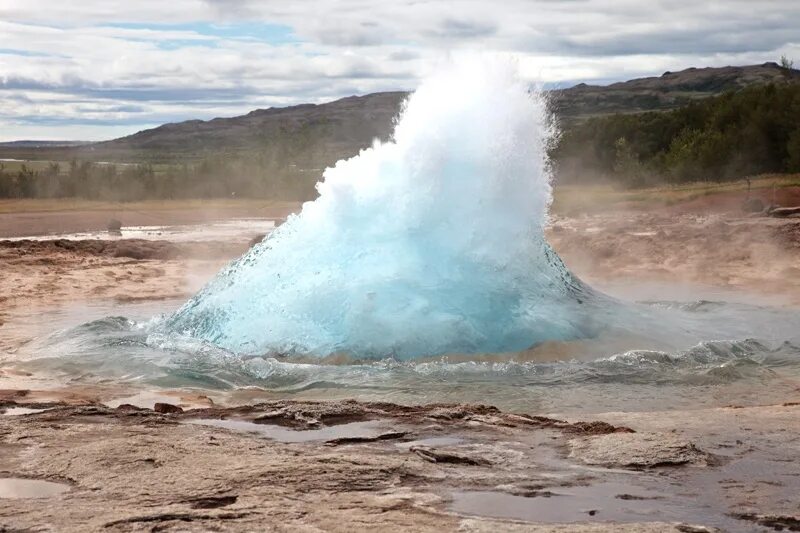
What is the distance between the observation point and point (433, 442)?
4.60 m

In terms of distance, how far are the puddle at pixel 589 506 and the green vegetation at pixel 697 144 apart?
26288 millimetres

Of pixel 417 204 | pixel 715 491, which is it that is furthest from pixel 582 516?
pixel 417 204

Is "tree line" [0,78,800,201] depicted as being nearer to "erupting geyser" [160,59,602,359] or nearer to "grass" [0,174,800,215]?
"grass" [0,174,800,215]

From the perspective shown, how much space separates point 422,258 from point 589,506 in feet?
15.0

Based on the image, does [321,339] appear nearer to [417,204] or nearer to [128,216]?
[417,204]

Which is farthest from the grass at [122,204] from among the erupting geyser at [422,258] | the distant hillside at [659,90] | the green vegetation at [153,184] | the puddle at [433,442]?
the distant hillside at [659,90]

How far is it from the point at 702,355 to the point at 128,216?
19408 mm

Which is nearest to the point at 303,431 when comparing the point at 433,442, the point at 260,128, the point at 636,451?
A: the point at 433,442

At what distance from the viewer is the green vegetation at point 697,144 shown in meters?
29.7

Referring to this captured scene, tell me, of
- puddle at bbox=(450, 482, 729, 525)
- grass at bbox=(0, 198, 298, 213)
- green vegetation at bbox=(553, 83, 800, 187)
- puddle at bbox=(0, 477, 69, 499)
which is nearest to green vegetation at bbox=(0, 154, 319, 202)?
grass at bbox=(0, 198, 298, 213)

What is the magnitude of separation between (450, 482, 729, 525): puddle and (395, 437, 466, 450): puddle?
74 centimetres

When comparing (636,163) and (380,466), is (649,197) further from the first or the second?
(380,466)

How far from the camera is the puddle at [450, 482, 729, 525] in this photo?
3.54 meters

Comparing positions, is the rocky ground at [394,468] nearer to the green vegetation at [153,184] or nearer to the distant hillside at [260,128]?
the green vegetation at [153,184]
